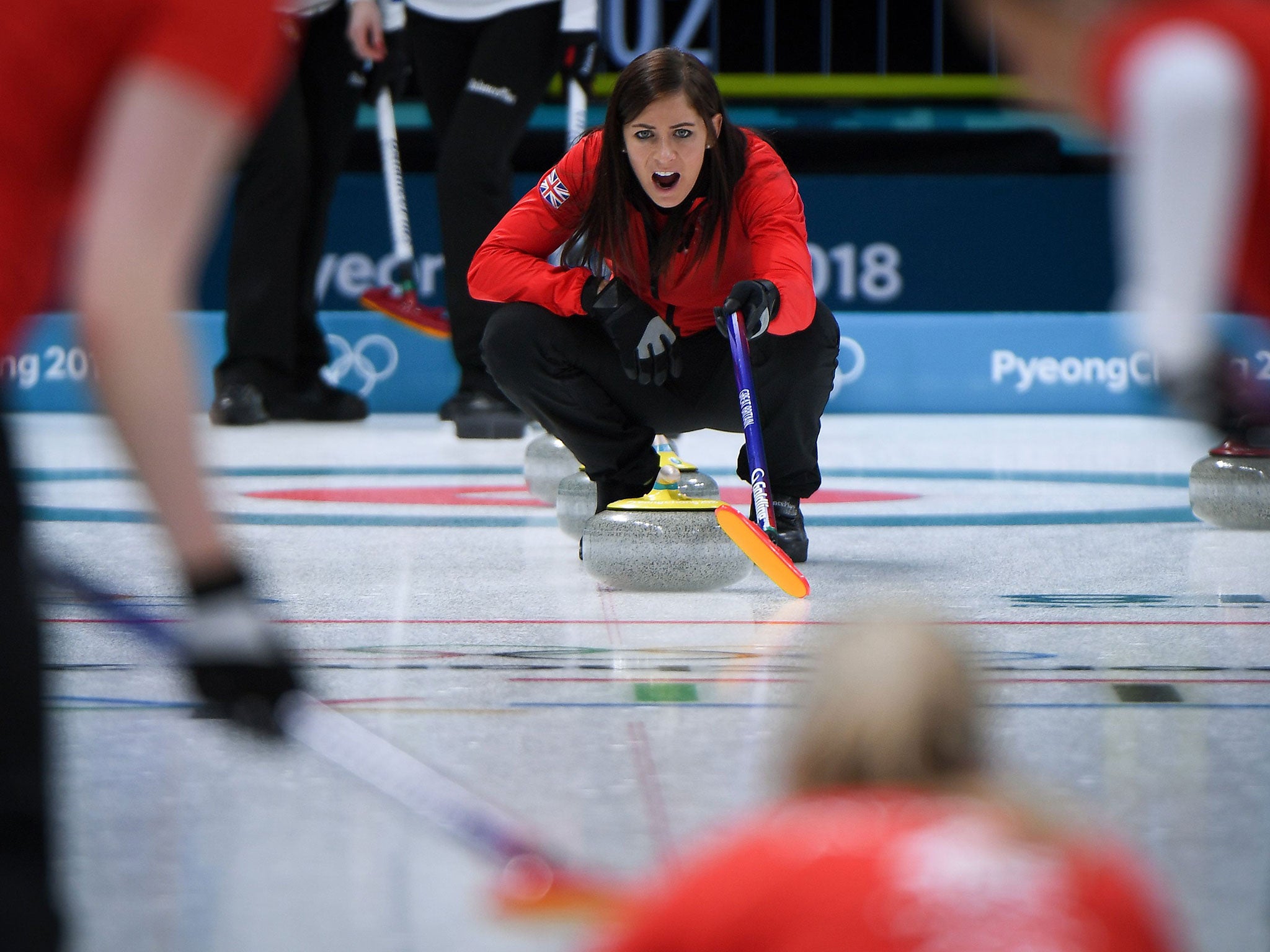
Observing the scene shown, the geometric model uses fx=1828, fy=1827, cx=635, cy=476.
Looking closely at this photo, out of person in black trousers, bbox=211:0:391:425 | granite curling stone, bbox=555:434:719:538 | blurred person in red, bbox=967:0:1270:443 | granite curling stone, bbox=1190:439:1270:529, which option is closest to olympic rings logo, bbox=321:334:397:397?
person in black trousers, bbox=211:0:391:425

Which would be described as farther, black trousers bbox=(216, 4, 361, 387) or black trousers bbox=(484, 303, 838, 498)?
black trousers bbox=(216, 4, 361, 387)

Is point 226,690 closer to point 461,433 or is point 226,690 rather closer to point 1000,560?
point 1000,560

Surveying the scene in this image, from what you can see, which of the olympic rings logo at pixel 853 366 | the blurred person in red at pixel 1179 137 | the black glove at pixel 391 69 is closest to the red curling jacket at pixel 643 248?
the blurred person in red at pixel 1179 137

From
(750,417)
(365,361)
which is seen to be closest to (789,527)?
(750,417)

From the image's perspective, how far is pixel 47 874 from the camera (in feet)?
3.43

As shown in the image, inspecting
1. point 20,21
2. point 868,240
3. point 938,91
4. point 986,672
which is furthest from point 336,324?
point 20,21

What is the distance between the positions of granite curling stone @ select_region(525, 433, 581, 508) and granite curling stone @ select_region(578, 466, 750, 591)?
1.17 metres

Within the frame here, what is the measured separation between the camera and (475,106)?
5641mm

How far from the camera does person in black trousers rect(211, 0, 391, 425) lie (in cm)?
637

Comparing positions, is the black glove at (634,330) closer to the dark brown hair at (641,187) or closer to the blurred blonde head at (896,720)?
the dark brown hair at (641,187)

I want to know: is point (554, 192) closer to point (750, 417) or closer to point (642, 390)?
point (642, 390)

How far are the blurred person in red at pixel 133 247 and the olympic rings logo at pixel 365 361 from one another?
6.31 metres

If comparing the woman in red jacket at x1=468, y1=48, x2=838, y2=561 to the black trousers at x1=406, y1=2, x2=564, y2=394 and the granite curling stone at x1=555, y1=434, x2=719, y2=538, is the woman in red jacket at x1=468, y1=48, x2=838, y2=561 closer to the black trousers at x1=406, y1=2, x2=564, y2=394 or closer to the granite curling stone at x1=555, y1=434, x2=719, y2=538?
the granite curling stone at x1=555, y1=434, x2=719, y2=538

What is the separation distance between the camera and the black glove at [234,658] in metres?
1.09
